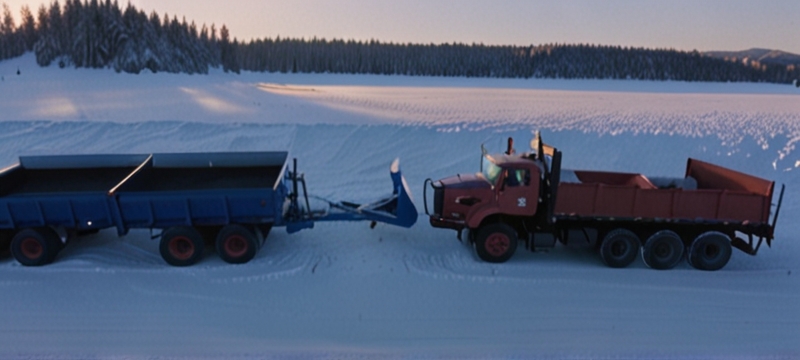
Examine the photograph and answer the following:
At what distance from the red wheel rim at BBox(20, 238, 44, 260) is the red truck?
7012 millimetres

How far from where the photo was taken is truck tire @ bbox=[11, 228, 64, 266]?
9211 mm

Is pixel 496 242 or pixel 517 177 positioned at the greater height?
pixel 517 177

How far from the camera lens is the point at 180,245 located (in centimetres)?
950

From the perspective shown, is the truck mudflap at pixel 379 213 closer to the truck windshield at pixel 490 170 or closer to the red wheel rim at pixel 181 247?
the truck windshield at pixel 490 170

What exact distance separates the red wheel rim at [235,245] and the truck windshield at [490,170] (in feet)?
15.1

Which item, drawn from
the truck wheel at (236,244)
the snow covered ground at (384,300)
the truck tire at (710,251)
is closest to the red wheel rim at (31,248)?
the snow covered ground at (384,300)

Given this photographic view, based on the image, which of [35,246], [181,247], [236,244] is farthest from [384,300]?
[35,246]

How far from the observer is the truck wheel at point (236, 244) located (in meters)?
9.40

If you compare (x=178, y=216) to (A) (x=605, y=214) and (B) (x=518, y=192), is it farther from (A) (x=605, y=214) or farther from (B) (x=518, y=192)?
(A) (x=605, y=214)

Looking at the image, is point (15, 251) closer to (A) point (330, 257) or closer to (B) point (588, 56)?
(A) point (330, 257)

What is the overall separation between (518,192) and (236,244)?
514cm

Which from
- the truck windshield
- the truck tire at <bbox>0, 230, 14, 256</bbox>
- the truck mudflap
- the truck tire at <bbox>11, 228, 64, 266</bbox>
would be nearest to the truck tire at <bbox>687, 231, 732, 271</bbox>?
the truck windshield

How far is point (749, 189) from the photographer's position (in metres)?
9.46

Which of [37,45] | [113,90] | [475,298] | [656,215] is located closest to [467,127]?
[656,215]
